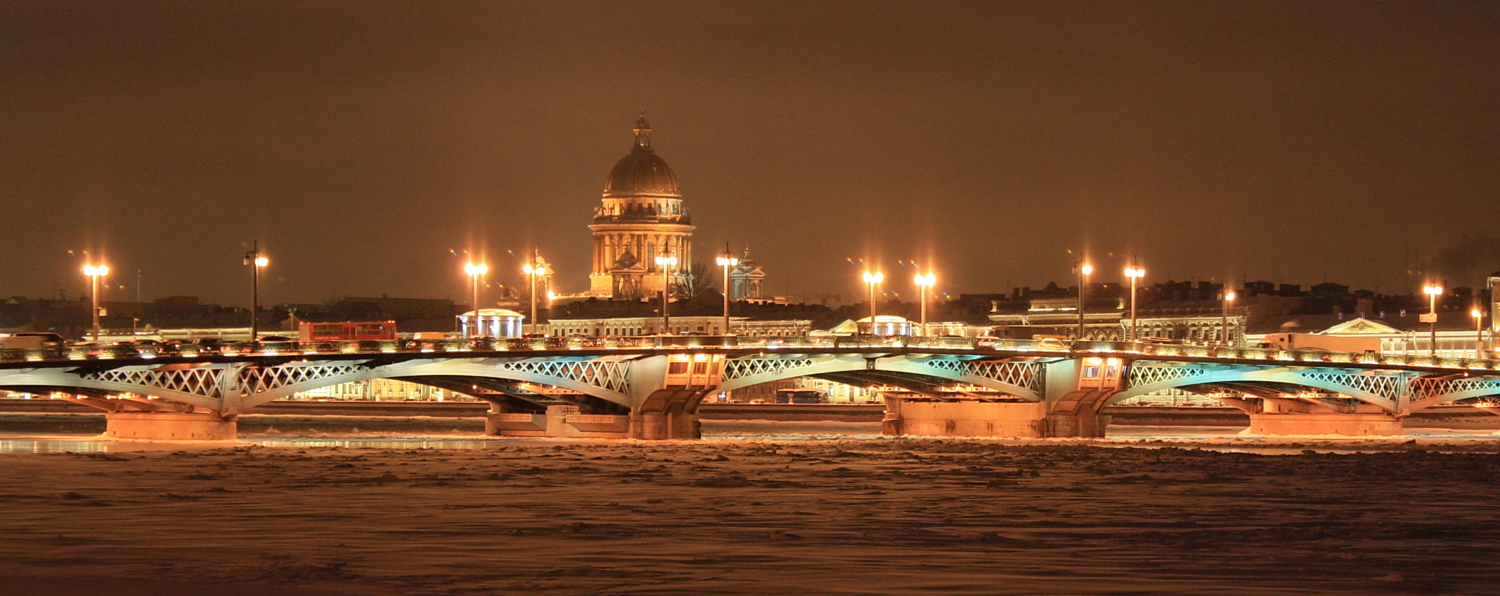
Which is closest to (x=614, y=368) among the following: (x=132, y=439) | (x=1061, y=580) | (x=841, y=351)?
(x=841, y=351)

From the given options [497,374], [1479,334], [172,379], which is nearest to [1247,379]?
[497,374]

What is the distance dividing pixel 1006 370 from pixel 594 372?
15270 mm

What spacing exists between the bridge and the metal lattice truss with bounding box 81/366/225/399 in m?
0.06

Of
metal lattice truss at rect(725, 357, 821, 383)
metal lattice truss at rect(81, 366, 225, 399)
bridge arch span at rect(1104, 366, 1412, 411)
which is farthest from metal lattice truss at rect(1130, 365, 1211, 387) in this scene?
metal lattice truss at rect(81, 366, 225, 399)

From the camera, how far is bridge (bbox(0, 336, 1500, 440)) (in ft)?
216

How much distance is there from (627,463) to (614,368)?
26456 mm

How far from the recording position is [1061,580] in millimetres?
22922

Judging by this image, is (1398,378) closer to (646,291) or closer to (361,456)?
(361,456)

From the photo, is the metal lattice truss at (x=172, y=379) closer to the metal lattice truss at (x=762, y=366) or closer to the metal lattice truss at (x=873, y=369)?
the metal lattice truss at (x=873, y=369)

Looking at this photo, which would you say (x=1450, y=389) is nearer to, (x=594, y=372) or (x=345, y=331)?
(x=594, y=372)

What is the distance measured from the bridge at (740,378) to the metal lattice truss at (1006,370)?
0.07 metres

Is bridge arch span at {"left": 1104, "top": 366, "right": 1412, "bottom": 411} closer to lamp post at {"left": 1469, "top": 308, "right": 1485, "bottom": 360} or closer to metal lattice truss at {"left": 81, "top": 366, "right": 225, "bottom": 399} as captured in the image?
lamp post at {"left": 1469, "top": 308, "right": 1485, "bottom": 360}

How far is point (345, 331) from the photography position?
72.8 meters

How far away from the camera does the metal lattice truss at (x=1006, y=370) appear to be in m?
80.9
